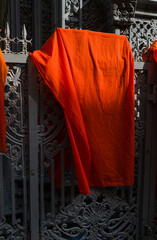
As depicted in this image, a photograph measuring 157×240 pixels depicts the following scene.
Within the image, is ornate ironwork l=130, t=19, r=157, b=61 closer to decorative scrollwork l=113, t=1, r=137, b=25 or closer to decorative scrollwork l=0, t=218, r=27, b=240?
decorative scrollwork l=113, t=1, r=137, b=25

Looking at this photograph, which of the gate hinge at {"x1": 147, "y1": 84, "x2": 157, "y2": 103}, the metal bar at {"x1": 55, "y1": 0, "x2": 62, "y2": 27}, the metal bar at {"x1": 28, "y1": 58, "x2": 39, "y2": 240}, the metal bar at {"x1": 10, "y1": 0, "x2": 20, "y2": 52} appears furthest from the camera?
the metal bar at {"x1": 10, "y1": 0, "x2": 20, "y2": 52}

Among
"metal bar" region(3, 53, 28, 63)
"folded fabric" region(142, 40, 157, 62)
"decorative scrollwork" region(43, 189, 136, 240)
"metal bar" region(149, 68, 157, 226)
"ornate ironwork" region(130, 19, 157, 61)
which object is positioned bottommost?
"decorative scrollwork" region(43, 189, 136, 240)

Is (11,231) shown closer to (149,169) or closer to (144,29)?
(149,169)

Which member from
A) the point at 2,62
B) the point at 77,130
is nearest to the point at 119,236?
the point at 77,130

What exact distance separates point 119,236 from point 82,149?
119 cm

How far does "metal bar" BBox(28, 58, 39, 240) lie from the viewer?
216 centimetres

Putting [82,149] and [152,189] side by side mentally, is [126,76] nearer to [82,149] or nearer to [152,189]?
[82,149]

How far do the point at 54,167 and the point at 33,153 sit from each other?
Result: 0.32 meters

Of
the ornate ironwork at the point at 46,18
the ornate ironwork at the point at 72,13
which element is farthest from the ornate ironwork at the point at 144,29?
the ornate ironwork at the point at 46,18

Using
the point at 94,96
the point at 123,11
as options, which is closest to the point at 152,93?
the point at 94,96

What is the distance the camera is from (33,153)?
2.22m

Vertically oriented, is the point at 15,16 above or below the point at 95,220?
above

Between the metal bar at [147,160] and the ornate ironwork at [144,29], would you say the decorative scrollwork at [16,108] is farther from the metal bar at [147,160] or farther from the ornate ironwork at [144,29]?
the ornate ironwork at [144,29]

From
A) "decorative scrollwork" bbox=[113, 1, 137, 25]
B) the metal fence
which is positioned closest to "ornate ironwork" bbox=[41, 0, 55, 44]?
"decorative scrollwork" bbox=[113, 1, 137, 25]
